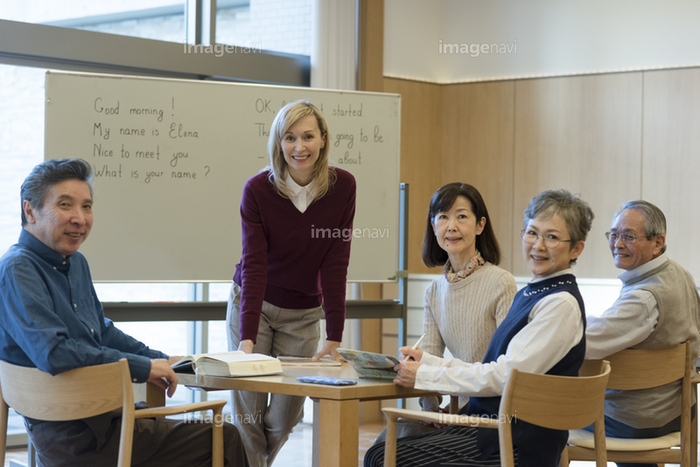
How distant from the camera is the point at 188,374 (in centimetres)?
252

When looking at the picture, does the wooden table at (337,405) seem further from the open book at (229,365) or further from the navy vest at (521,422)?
the navy vest at (521,422)

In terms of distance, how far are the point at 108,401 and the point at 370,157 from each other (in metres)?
3.04

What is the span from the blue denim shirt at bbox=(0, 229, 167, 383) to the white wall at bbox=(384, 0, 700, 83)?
3.99 m

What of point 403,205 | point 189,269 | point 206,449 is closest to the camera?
point 206,449

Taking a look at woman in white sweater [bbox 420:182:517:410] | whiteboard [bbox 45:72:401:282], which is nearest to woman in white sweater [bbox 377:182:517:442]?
woman in white sweater [bbox 420:182:517:410]

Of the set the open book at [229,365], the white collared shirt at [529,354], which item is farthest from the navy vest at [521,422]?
the open book at [229,365]

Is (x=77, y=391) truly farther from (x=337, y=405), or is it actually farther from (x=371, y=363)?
(x=371, y=363)

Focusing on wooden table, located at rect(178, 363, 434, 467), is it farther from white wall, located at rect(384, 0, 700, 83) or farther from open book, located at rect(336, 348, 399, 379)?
white wall, located at rect(384, 0, 700, 83)

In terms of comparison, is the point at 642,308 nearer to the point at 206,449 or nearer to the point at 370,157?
the point at 206,449

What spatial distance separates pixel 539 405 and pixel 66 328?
3.97ft

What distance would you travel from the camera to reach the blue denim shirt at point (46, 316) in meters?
2.18

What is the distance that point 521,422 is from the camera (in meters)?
2.20

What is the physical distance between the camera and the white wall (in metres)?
5.71

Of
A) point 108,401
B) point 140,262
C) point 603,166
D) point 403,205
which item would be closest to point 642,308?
point 108,401
